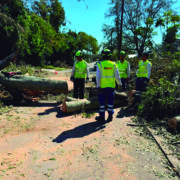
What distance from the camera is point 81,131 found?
163 inches

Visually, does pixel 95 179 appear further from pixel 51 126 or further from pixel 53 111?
pixel 53 111

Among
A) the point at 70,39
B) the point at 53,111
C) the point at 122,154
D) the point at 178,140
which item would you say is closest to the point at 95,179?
the point at 122,154

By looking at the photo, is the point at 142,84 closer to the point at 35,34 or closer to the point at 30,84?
the point at 30,84

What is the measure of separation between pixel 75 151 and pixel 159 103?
3.07m

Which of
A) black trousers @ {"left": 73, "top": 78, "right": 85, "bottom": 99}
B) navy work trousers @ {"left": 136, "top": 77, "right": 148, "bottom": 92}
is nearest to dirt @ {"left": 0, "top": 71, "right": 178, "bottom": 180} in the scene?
navy work trousers @ {"left": 136, "top": 77, "right": 148, "bottom": 92}

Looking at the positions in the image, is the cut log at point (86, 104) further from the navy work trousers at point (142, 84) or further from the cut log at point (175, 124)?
the cut log at point (175, 124)

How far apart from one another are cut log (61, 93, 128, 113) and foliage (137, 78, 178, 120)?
1108 mm

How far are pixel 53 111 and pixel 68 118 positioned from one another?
0.86 metres

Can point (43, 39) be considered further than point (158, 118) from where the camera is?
Yes

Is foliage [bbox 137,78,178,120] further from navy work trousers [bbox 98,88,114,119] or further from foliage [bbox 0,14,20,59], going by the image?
foliage [bbox 0,14,20,59]

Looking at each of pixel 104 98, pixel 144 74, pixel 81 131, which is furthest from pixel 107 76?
pixel 144 74

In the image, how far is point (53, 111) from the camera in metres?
5.66

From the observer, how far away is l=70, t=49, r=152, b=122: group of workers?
464cm

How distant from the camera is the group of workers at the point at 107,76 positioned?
15.2 ft
